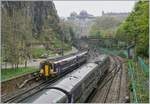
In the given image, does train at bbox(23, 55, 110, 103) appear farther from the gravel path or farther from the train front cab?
the train front cab

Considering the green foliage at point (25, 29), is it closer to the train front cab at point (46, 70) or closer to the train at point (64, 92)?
the train front cab at point (46, 70)

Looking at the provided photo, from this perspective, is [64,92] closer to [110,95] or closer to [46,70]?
[110,95]

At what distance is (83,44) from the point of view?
14475 centimetres

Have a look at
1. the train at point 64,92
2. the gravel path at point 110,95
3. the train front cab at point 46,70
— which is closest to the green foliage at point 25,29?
the train front cab at point 46,70

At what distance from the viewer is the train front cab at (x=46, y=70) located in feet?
124

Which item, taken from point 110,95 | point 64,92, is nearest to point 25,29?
point 110,95

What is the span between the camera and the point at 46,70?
3844cm

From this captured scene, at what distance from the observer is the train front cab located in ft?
124

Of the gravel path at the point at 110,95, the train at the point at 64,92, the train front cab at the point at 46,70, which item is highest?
the train at the point at 64,92

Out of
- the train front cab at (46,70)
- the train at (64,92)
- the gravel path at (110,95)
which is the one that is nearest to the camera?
the train at (64,92)

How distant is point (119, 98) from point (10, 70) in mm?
16738

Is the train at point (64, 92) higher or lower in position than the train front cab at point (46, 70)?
higher

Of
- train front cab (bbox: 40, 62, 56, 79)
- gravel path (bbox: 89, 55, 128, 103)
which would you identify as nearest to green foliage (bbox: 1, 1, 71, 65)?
train front cab (bbox: 40, 62, 56, 79)

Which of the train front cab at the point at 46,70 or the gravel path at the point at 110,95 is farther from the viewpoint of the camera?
the train front cab at the point at 46,70
